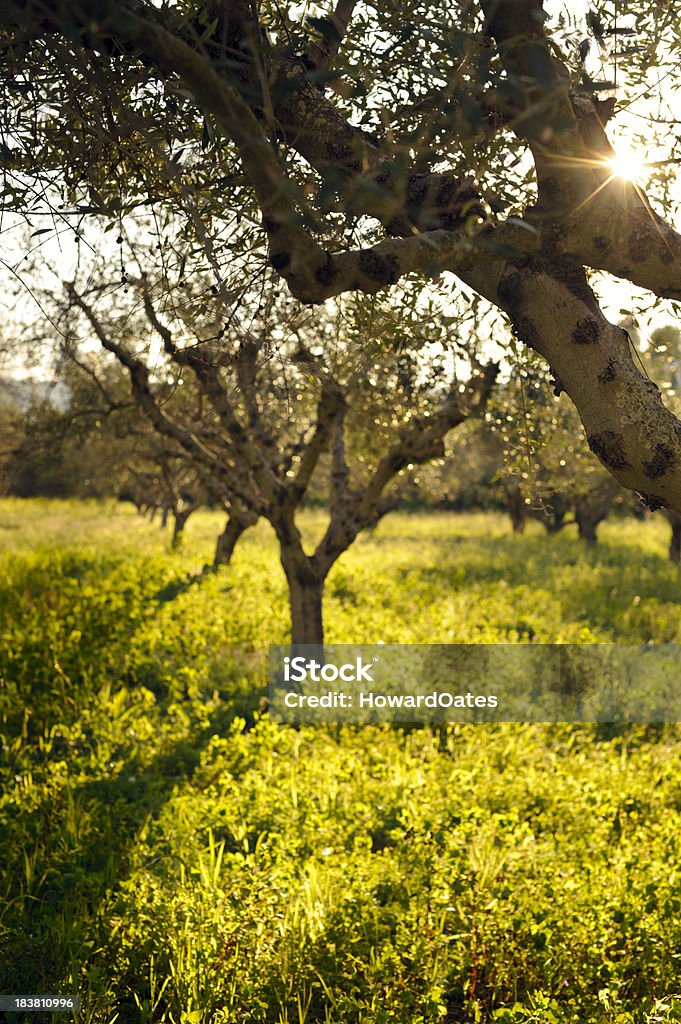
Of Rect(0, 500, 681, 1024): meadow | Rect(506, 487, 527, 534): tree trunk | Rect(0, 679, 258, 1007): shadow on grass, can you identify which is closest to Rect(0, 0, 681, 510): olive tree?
Rect(0, 500, 681, 1024): meadow

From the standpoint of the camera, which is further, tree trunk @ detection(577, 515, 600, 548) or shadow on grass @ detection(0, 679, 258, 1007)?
tree trunk @ detection(577, 515, 600, 548)

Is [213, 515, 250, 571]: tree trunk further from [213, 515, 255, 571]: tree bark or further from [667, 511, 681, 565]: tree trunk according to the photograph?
[667, 511, 681, 565]: tree trunk

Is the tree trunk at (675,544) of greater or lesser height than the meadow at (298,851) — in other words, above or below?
above

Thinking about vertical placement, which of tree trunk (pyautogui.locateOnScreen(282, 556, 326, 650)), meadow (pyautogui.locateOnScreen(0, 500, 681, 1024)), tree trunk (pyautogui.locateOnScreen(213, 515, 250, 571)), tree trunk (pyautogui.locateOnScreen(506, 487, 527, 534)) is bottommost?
meadow (pyautogui.locateOnScreen(0, 500, 681, 1024))

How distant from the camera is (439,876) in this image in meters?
5.52

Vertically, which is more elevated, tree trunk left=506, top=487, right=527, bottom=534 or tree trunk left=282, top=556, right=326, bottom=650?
tree trunk left=506, top=487, right=527, bottom=534

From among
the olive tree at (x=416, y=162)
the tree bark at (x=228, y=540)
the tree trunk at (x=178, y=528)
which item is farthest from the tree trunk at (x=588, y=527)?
the olive tree at (x=416, y=162)

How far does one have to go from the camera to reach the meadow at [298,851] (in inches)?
179

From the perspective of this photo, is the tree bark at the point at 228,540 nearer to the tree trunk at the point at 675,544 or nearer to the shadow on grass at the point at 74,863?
the shadow on grass at the point at 74,863

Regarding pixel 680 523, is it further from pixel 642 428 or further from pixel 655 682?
pixel 642 428

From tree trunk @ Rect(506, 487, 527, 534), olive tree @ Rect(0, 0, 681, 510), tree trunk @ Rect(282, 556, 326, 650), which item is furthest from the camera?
tree trunk @ Rect(506, 487, 527, 534)

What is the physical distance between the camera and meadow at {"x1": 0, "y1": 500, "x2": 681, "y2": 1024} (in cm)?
455

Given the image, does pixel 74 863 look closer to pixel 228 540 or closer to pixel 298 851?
pixel 298 851

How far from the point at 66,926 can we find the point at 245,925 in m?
1.14
